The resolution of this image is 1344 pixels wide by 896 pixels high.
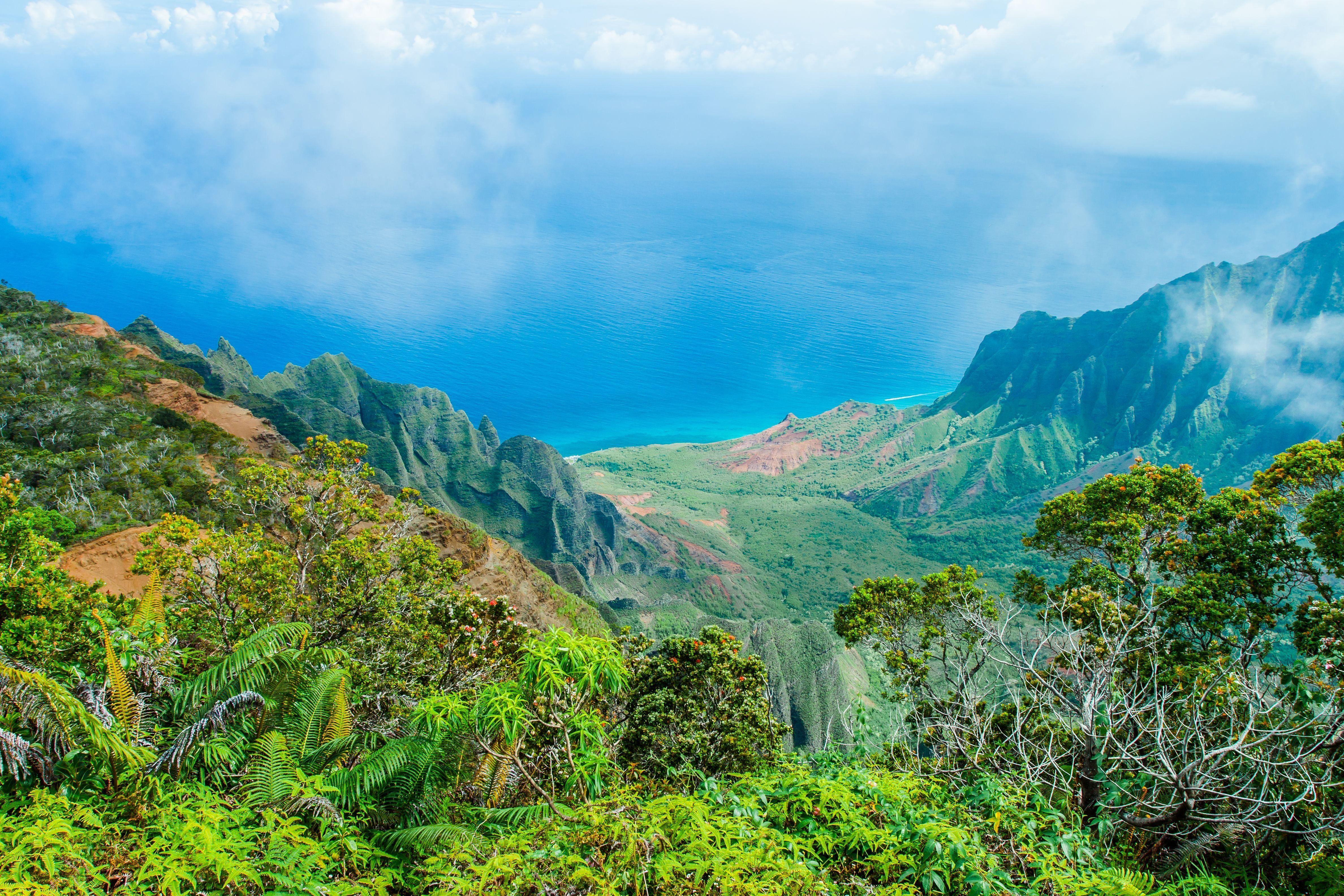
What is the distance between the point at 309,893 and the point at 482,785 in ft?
12.8

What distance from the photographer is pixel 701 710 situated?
16.0m

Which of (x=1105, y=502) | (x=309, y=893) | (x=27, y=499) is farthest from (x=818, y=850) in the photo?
(x=27, y=499)

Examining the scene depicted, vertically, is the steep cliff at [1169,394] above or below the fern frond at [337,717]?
above

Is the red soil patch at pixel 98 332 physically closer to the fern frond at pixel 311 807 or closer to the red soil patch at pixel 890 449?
the fern frond at pixel 311 807

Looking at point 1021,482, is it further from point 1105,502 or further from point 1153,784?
point 1153,784

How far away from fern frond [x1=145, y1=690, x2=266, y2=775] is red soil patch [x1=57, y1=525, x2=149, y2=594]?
16.3 meters

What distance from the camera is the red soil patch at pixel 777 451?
13100cm

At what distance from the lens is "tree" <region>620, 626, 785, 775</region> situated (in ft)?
48.9

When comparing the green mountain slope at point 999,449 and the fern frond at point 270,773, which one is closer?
the fern frond at point 270,773

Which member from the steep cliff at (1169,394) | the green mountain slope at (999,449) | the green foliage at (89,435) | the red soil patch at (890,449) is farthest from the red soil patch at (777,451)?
the green foliage at (89,435)

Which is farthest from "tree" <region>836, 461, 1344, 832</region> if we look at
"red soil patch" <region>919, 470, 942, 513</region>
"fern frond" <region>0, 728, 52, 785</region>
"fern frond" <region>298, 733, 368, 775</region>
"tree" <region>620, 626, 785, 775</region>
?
"red soil patch" <region>919, 470, 942, 513</region>

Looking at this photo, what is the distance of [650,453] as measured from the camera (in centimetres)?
13500

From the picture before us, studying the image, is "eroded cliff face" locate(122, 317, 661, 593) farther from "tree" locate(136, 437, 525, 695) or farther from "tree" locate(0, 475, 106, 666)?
"tree" locate(0, 475, 106, 666)

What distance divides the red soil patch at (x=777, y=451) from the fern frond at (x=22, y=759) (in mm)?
122759
